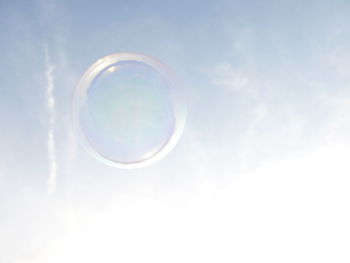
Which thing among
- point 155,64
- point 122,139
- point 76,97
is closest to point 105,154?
point 122,139

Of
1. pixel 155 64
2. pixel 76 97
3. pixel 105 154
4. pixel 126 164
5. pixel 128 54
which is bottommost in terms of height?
pixel 126 164

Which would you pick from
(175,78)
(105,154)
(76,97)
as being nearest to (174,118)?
(175,78)

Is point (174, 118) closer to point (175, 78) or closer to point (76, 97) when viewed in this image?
point (175, 78)

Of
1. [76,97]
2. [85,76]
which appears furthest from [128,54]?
[76,97]

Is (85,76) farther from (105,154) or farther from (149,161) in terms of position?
(149,161)

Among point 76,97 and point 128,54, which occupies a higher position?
point 128,54

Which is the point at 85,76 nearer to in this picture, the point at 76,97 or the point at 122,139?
the point at 76,97

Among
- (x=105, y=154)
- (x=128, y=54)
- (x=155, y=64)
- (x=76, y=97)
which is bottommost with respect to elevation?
(x=105, y=154)

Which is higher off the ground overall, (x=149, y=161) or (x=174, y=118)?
(x=174, y=118)
